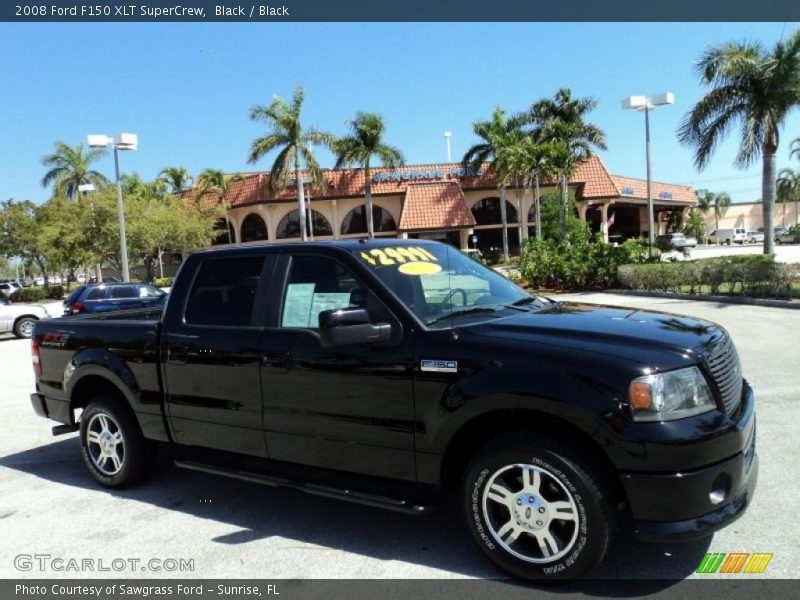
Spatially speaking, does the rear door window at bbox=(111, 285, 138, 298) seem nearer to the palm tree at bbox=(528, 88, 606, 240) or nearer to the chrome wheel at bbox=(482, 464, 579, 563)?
the chrome wheel at bbox=(482, 464, 579, 563)

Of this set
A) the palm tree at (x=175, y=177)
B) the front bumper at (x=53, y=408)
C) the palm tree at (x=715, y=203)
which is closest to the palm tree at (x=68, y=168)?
the palm tree at (x=175, y=177)

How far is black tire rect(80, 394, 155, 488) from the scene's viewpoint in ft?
16.1

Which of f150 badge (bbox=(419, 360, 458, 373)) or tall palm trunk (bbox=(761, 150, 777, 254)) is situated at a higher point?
tall palm trunk (bbox=(761, 150, 777, 254))

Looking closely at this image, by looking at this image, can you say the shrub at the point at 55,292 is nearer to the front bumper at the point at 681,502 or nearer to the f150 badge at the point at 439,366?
the f150 badge at the point at 439,366

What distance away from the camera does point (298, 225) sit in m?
47.1

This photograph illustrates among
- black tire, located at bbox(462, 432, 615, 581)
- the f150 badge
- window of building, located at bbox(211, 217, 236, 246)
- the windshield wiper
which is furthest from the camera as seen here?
window of building, located at bbox(211, 217, 236, 246)

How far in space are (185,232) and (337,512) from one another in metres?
39.6

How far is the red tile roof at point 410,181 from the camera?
44.8m

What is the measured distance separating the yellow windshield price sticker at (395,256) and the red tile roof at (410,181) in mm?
40778

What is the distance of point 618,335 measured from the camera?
3.28m

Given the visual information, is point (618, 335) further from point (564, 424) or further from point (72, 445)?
point (72, 445)

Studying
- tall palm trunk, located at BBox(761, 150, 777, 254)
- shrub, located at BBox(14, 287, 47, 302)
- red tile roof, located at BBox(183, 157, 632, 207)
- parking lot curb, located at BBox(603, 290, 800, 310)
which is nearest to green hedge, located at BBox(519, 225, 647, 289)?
parking lot curb, located at BBox(603, 290, 800, 310)

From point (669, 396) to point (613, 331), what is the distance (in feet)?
1.67

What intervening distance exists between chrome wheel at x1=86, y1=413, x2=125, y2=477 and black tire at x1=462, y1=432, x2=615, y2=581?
3.05 m
